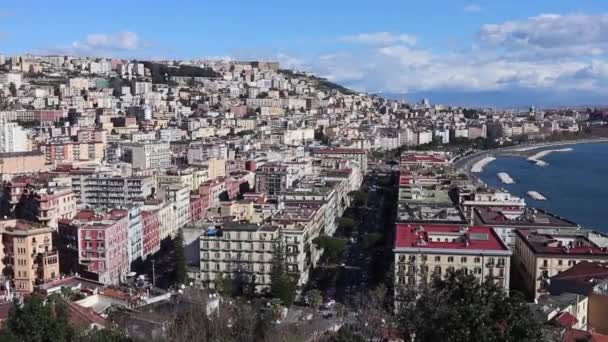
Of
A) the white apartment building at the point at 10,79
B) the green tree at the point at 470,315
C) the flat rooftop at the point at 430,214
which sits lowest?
the flat rooftop at the point at 430,214

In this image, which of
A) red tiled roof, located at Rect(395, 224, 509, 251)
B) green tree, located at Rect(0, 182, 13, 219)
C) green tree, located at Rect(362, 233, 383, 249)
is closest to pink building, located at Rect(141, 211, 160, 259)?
green tree, located at Rect(0, 182, 13, 219)

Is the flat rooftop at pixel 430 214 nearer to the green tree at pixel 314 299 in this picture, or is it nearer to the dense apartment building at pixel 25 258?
the green tree at pixel 314 299

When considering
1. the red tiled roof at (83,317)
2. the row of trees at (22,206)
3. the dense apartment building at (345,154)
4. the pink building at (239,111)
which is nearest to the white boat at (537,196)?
the dense apartment building at (345,154)

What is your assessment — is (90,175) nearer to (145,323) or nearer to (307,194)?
(307,194)

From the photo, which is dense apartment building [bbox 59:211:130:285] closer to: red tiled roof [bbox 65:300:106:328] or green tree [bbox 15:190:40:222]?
green tree [bbox 15:190:40:222]

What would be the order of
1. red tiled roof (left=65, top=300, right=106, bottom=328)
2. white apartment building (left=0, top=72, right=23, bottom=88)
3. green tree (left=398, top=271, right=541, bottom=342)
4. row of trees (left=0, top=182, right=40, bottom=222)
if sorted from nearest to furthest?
green tree (left=398, top=271, right=541, bottom=342)
red tiled roof (left=65, top=300, right=106, bottom=328)
row of trees (left=0, top=182, right=40, bottom=222)
white apartment building (left=0, top=72, right=23, bottom=88)

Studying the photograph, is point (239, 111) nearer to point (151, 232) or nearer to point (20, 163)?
point (20, 163)

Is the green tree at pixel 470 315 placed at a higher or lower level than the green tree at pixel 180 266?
higher
